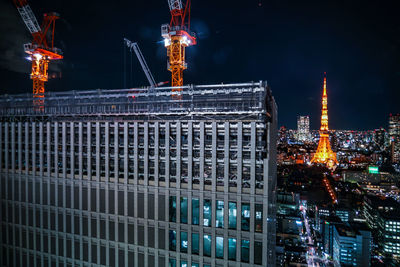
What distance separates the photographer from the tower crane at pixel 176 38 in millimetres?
40250

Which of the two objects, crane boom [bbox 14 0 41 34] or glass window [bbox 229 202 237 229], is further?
crane boom [bbox 14 0 41 34]

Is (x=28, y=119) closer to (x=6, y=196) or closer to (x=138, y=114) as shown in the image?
(x=6, y=196)

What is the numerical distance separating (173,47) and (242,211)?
30498 millimetres

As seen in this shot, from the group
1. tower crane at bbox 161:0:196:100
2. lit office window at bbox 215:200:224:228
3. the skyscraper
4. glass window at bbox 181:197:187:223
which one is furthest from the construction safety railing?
tower crane at bbox 161:0:196:100

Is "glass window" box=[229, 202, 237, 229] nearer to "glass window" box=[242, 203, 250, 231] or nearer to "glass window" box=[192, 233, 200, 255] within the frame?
"glass window" box=[242, 203, 250, 231]

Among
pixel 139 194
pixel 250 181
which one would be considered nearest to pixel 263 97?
pixel 250 181

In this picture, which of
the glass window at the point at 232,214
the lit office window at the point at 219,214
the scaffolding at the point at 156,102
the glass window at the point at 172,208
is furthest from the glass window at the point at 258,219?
the scaffolding at the point at 156,102

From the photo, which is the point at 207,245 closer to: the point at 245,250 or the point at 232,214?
the point at 245,250

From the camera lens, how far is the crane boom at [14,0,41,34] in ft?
148

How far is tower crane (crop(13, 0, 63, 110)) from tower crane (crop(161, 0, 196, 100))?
797 inches

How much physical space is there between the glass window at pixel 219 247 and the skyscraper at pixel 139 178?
86 mm

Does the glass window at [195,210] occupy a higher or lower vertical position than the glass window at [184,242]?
higher

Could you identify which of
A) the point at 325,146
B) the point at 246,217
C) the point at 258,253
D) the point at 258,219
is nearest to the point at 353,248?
the point at 258,253

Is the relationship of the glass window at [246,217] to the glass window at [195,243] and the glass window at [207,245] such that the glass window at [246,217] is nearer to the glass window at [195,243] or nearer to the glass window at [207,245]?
the glass window at [207,245]
